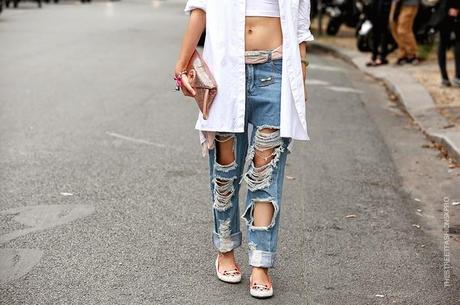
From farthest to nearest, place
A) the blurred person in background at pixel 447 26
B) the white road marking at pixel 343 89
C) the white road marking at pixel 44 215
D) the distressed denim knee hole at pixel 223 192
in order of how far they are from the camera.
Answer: the white road marking at pixel 343 89 < the blurred person in background at pixel 447 26 < the white road marking at pixel 44 215 < the distressed denim knee hole at pixel 223 192

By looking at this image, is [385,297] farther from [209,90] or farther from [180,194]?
[180,194]

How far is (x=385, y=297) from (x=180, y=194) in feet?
7.78

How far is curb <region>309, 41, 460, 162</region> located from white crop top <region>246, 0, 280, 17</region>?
414cm

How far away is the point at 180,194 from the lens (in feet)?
22.5

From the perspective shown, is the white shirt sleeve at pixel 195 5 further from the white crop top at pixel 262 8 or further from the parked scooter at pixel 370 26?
the parked scooter at pixel 370 26

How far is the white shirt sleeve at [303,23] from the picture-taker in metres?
4.62

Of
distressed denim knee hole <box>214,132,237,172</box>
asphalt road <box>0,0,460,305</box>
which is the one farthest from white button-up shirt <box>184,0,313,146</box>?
asphalt road <box>0,0,460,305</box>

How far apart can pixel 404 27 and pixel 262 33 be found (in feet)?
35.2

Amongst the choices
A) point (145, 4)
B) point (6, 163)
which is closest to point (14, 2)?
point (145, 4)

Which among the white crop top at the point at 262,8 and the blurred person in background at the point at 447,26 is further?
the blurred person in background at the point at 447,26

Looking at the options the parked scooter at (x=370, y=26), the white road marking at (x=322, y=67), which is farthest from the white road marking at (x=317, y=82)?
the parked scooter at (x=370, y=26)

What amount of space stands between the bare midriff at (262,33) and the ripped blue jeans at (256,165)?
8 centimetres

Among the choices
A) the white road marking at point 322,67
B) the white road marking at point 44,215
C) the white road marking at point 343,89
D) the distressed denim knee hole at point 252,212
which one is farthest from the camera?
the white road marking at point 322,67

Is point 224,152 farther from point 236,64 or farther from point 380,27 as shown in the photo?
point 380,27
